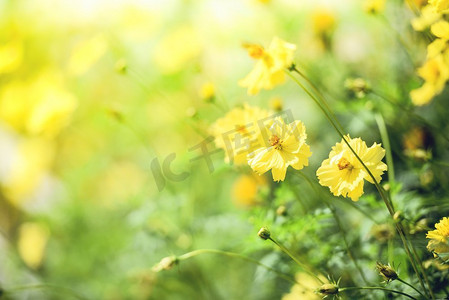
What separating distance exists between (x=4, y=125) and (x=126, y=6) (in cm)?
118

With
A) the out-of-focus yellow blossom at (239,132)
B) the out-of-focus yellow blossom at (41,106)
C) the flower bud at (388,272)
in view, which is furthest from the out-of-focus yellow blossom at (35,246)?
the flower bud at (388,272)

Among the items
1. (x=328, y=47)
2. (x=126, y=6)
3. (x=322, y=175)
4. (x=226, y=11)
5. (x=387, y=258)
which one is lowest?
(x=387, y=258)

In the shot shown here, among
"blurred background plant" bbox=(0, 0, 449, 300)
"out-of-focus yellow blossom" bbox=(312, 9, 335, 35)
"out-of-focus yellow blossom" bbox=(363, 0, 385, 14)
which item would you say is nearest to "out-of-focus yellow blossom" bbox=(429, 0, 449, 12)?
"blurred background plant" bbox=(0, 0, 449, 300)

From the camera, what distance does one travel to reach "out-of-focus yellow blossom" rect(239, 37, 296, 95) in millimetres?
607

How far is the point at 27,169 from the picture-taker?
1.94m

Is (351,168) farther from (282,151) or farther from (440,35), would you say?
(440,35)

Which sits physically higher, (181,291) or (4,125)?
(4,125)

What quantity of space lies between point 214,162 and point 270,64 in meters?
0.35

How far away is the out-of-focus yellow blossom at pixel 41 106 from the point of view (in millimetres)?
1311

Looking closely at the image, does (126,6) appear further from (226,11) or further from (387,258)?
(387,258)

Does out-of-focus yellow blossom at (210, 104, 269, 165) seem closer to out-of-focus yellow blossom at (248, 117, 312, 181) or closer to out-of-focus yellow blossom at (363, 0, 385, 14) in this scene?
out-of-focus yellow blossom at (248, 117, 312, 181)

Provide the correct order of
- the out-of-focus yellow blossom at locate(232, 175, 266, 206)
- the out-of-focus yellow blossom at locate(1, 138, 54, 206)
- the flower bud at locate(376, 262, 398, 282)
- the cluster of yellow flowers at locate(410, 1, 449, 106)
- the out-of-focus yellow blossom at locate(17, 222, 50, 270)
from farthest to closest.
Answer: the out-of-focus yellow blossom at locate(1, 138, 54, 206)
the out-of-focus yellow blossom at locate(17, 222, 50, 270)
the out-of-focus yellow blossom at locate(232, 175, 266, 206)
the cluster of yellow flowers at locate(410, 1, 449, 106)
the flower bud at locate(376, 262, 398, 282)

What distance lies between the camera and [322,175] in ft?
1.76

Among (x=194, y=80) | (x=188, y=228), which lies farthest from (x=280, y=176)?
(x=194, y=80)
